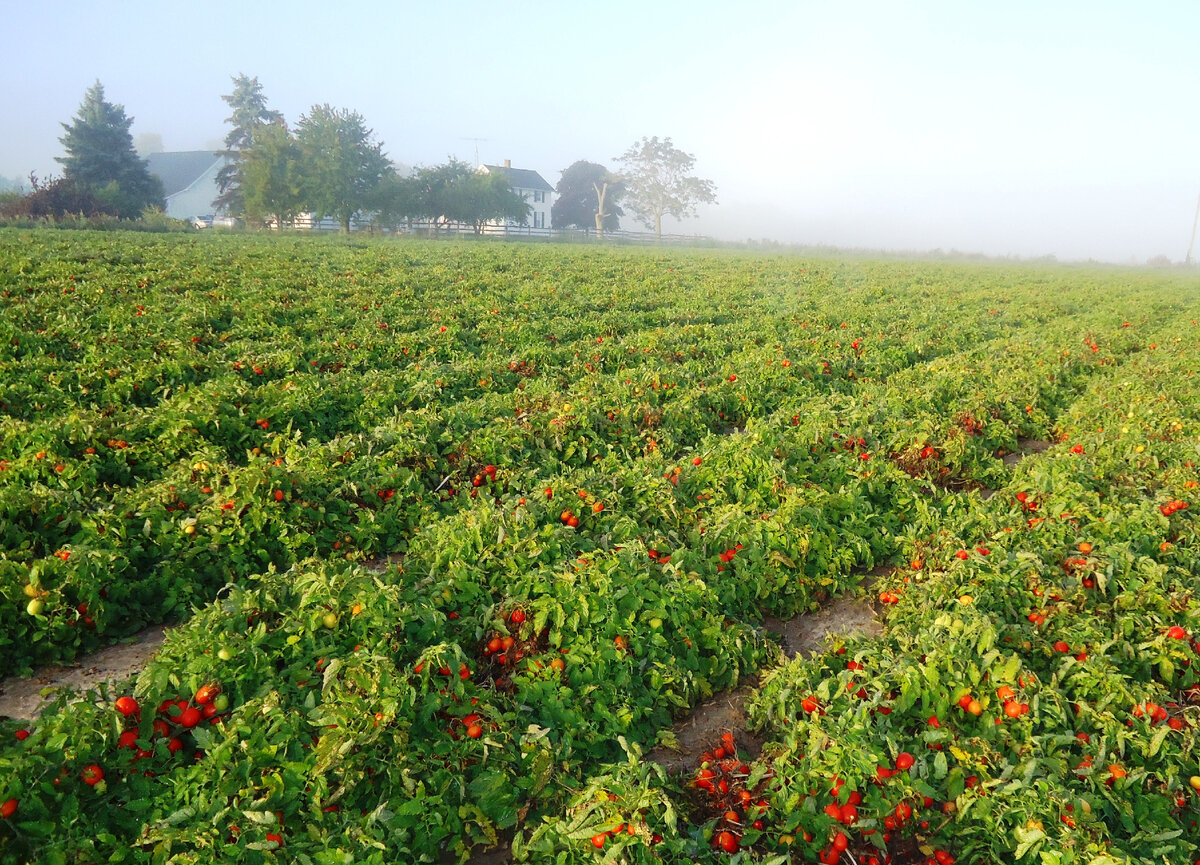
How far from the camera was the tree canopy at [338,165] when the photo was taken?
53.4 m

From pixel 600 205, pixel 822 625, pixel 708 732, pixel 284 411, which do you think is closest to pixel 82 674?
pixel 284 411

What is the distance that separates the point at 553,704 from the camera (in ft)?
12.8

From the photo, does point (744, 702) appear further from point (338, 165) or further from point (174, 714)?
point (338, 165)

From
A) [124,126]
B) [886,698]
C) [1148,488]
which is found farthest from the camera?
[124,126]

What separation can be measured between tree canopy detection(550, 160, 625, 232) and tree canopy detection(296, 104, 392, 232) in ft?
112

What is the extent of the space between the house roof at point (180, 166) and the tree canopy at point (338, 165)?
3677 cm

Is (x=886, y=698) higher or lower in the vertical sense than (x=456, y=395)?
lower

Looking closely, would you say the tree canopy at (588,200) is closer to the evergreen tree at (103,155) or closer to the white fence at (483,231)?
the white fence at (483,231)

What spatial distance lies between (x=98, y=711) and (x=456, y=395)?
22.0ft

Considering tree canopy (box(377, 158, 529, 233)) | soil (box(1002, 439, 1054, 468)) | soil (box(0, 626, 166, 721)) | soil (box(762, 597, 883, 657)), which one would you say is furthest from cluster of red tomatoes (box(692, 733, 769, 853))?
tree canopy (box(377, 158, 529, 233))

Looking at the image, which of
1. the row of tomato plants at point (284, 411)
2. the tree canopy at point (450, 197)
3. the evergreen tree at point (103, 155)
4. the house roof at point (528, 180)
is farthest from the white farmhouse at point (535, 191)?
the row of tomato plants at point (284, 411)

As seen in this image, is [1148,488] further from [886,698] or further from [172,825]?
[172,825]

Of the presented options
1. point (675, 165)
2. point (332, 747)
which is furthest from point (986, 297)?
point (675, 165)

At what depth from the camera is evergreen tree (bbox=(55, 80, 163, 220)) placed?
50.8 meters
